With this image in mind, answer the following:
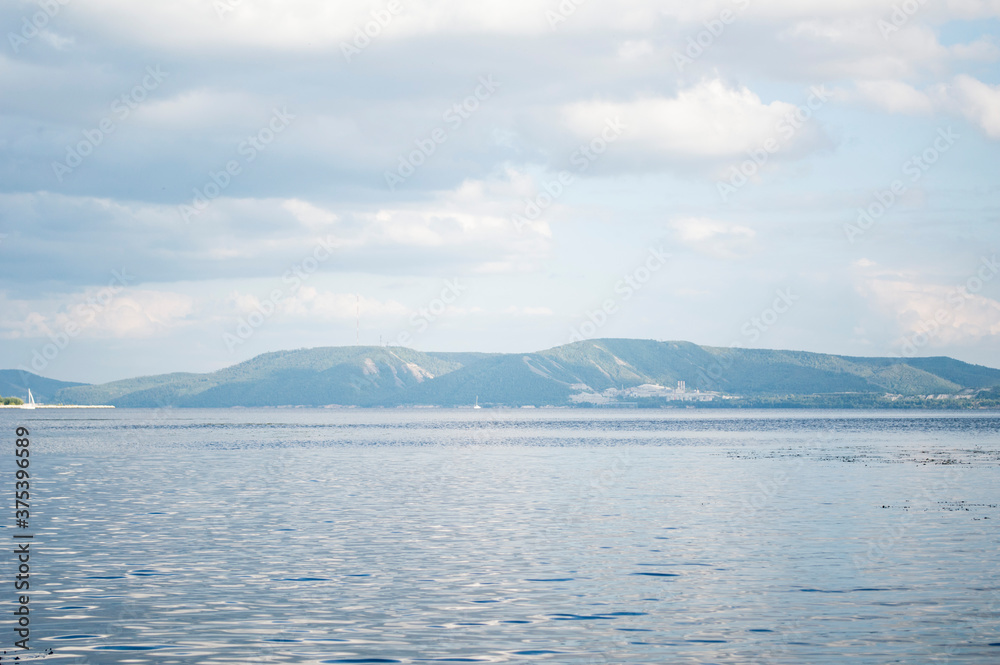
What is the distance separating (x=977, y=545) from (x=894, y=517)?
28.7ft

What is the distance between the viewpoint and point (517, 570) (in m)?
31.6

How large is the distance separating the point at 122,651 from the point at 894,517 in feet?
119

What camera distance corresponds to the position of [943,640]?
2256cm

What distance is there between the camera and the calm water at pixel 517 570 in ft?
73.4

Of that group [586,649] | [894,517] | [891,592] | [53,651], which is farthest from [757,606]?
[894,517]

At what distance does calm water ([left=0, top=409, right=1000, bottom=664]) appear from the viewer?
2236 cm

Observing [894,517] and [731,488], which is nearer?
[894,517]

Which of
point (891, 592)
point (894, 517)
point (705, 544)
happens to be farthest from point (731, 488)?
point (891, 592)

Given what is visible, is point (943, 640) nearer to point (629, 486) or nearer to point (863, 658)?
point (863, 658)

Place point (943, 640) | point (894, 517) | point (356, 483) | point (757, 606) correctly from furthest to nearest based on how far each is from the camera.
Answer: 1. point (356, 483)
2. point (894, 517)
3. point (757, 606)
4. point (943, 640)

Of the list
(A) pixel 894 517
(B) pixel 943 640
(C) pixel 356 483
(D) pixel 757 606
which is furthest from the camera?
(C) pixel 356 483

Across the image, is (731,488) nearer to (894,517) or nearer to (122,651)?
(894,517)

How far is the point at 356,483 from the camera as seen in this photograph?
216 ft

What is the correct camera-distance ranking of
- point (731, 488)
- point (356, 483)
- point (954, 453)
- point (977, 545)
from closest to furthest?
point (977, 545) → point (731, 488) → point (356, 483) → point (954, 453)
